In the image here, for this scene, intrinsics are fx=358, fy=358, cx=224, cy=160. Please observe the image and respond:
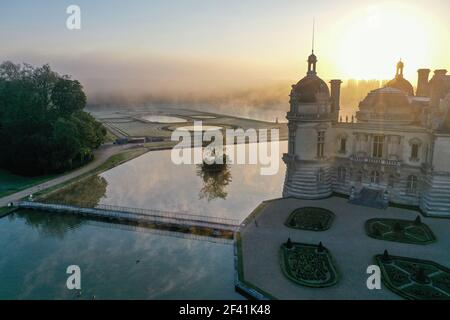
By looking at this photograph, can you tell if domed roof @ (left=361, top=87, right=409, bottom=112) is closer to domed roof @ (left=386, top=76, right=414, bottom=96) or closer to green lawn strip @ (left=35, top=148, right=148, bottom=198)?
domed roof @ (left=386, top=76, right=414, bottom=96)

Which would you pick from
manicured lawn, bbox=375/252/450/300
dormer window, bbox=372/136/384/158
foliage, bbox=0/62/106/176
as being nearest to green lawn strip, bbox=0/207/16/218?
foliage, bbox=0/62/106/176

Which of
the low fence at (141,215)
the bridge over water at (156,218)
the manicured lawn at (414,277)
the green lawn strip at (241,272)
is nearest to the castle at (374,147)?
the manicured lawn at (414,277)

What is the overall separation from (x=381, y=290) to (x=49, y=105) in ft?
217

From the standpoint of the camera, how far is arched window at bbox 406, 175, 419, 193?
42125mm

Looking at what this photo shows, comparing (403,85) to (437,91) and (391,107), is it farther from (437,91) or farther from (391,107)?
(391,107)

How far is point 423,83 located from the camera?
5228 cm

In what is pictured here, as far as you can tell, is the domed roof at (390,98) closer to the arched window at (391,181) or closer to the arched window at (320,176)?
the arched window at (391,181)

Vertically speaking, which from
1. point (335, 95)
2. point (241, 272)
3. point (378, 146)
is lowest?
point (241, 272)

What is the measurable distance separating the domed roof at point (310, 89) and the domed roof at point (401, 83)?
13.5 meters

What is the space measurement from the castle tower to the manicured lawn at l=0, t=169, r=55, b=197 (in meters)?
38.1

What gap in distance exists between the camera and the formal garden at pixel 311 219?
121 ft

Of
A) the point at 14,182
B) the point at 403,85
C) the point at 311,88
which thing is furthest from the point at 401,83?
the point at 14,182

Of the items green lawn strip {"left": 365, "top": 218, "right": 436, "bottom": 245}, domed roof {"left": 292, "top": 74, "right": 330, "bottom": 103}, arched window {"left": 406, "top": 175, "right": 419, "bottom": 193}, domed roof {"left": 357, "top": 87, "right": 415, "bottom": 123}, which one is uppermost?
domed roof {"left": 292, "top": 74, "right": 330, "bottom": 103}

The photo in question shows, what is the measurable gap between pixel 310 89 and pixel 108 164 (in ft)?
131
